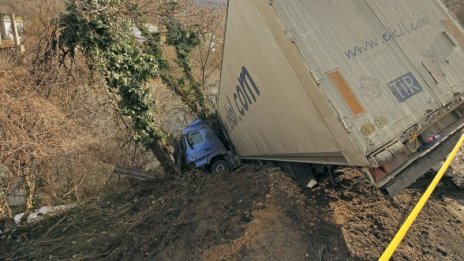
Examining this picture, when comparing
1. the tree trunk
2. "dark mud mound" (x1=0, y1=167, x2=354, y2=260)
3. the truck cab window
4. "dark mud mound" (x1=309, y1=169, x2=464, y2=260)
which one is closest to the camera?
"dark mud mound" (x1=309, y1=169, x2=464, y2=260)

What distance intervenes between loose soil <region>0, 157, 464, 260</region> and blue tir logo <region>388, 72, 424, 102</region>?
7.01ft

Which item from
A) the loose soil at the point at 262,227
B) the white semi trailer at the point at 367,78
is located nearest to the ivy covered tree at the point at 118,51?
the loose soil at the point at 262,227

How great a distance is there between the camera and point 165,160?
12.5 metres

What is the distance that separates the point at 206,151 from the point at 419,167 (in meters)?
7.87

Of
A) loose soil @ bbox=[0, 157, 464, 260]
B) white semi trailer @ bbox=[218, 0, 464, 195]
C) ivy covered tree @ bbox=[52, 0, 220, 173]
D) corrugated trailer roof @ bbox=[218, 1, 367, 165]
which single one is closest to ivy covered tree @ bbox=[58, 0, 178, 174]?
ivy covered tree @ bbox=[52, 0, 220, 173]

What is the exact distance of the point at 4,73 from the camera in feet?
27.6

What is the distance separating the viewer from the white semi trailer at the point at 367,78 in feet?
16.1

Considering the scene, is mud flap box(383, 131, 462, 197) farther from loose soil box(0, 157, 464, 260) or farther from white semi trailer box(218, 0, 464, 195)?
loose soil box(0, 157, 464, 260)

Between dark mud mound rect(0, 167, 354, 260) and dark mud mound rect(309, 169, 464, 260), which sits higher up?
dark mud mound rect(0, 167, 354, 260)

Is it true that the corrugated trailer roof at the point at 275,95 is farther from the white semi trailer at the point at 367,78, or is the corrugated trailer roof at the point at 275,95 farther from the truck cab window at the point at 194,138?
the truck cab window at the point at 194,138

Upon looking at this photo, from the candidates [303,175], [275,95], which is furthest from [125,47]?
[303,175]

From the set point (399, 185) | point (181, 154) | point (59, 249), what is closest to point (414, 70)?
point (399, 185)

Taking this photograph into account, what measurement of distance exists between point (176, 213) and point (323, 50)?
432 centimetres

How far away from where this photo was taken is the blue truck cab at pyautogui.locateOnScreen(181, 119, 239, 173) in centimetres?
1245
